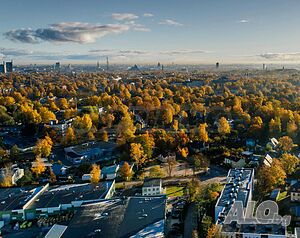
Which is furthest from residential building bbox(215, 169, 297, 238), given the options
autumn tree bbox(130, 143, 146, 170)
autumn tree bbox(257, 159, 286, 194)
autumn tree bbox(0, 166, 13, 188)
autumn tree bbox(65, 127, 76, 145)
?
autumn tree bbox(65, 127, 76, 145)

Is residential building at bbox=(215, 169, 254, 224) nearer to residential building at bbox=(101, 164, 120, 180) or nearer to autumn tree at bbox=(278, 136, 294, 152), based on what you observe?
autumn tree at bbox=(278, 136, 294, 152)

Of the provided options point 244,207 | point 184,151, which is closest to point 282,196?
point 244,207

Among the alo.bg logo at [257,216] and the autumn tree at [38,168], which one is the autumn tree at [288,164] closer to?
the alo.bg logo at [257,216]

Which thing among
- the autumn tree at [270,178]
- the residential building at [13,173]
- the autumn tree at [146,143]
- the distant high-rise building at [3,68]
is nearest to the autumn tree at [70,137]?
the autumn tree at [146,143]

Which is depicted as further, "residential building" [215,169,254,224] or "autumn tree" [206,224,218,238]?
"residential building" [215,169,254,224]

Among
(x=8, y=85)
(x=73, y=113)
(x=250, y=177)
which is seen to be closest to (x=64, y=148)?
(x=73, y=113)

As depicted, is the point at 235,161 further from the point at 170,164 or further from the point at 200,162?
A: the point at 170,164
